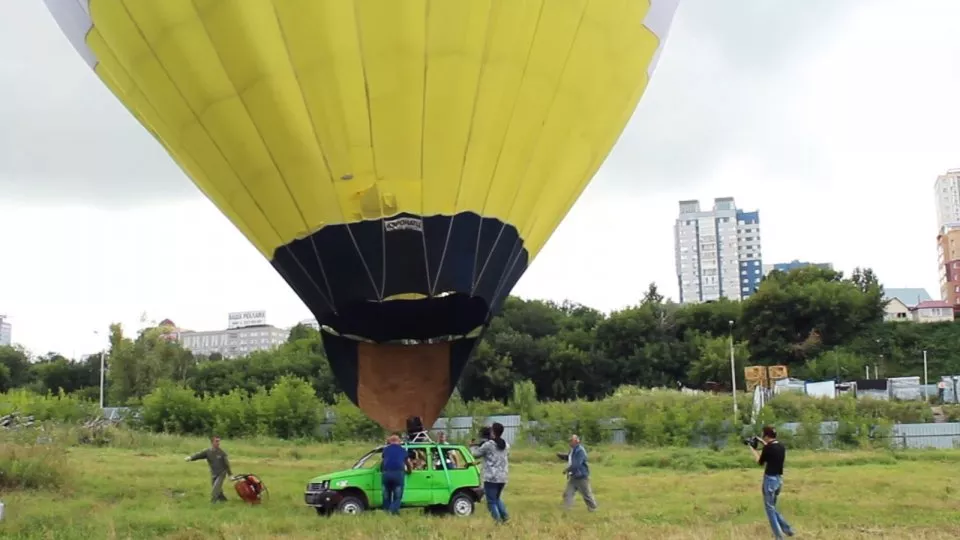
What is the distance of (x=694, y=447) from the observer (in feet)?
71.6

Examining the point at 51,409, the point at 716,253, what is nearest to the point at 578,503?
the point at 51,409

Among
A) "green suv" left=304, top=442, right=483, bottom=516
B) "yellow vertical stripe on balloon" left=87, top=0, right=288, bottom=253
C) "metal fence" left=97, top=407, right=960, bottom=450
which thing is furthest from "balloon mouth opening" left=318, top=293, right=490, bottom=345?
"metal fence" left=97, top=407, right=960, bottom=450

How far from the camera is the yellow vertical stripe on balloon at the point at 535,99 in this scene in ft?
23.7

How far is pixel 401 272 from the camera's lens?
729 cm

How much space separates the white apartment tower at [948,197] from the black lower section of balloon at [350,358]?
121 metres

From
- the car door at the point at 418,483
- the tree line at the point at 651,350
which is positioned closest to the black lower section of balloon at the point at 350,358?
the car door at the point at 418,483

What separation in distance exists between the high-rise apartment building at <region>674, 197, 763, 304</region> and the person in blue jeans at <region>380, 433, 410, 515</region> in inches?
5080

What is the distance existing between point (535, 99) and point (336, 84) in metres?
1.62

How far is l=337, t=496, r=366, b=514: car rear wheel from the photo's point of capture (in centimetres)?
867

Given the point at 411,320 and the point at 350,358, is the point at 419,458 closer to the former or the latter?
the point at 350,358

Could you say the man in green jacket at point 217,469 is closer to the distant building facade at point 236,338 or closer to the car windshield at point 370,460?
the car windshield at point 370,460

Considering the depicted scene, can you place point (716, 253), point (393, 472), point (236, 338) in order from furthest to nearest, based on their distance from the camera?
point (236, 338)
point (716, 253)
point (393, 472)

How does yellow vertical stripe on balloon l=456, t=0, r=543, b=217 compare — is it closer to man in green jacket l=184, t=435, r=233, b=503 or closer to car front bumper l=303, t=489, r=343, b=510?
car front bumper l=303, t=489, r=343, b=510

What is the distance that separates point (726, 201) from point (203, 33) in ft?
451
